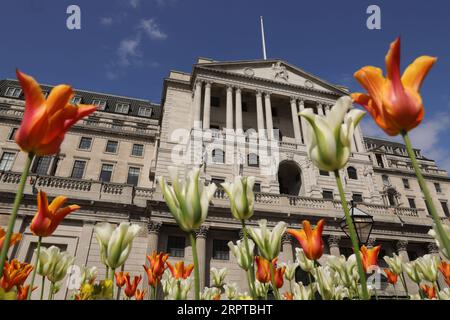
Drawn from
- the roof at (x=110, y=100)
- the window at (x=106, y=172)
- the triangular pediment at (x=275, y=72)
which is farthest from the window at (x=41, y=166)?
the triangular pediment at (x=275, y=72)

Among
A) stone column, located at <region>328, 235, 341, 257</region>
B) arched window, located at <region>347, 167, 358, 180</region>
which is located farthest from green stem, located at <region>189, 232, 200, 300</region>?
arched window, located at <region>347, 167, 358, 180</region>

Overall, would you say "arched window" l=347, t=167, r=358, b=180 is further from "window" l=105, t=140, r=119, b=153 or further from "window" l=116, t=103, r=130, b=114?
"window" l=116, t=103, r=130, b=114

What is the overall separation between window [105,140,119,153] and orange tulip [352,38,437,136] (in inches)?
1443

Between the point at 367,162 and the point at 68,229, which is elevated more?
the point at 367,162

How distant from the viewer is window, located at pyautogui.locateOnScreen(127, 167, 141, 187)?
3284 cm

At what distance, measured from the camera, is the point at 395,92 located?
1.43 m

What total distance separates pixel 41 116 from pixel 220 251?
20.9m

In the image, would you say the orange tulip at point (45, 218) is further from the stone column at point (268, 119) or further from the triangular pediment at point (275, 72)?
the triangular pediment at point (275, 72)

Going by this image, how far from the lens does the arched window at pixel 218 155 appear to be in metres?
27.1

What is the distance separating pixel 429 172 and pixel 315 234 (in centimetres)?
6276

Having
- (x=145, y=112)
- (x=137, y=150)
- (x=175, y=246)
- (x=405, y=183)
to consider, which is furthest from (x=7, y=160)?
(x=405, y=183)

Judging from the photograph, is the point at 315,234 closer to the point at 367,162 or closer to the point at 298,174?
the point at 298,174

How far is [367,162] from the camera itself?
3138cm

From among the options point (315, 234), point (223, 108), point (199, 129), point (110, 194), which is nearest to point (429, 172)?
point (223, 108)
